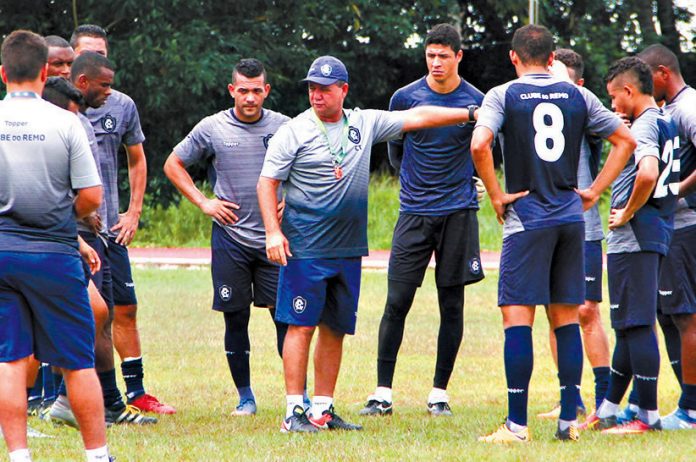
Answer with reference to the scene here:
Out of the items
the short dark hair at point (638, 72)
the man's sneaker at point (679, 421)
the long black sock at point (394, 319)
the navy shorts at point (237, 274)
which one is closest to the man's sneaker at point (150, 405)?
the navy shorts at point (237, 274)

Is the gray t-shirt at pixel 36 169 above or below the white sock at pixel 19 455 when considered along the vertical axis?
above

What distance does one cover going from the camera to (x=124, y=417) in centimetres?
782

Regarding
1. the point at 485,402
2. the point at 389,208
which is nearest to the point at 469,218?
the point at 485,402

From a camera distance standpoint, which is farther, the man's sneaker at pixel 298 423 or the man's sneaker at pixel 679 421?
the man's sneaker at pixel 679 421

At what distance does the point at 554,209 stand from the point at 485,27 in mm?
27863

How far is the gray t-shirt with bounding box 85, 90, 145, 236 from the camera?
26.1 feet

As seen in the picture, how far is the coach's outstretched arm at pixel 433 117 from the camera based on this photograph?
7.50m

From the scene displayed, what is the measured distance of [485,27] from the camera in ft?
111

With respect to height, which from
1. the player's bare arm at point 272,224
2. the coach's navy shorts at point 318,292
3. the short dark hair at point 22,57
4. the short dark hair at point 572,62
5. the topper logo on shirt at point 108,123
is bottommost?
the coach's navy shorts at point 318,292

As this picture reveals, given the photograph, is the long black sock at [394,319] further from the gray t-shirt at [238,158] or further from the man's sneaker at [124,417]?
the man's sneaker at [124,417]

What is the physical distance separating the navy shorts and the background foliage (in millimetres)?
16694

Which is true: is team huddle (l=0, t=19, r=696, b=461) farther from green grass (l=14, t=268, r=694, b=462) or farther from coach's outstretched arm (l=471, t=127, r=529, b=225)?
green grass (l=14, t=268, r=694, b=462)

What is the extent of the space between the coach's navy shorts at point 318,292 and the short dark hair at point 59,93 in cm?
166

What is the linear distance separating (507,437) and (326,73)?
2.45 m
